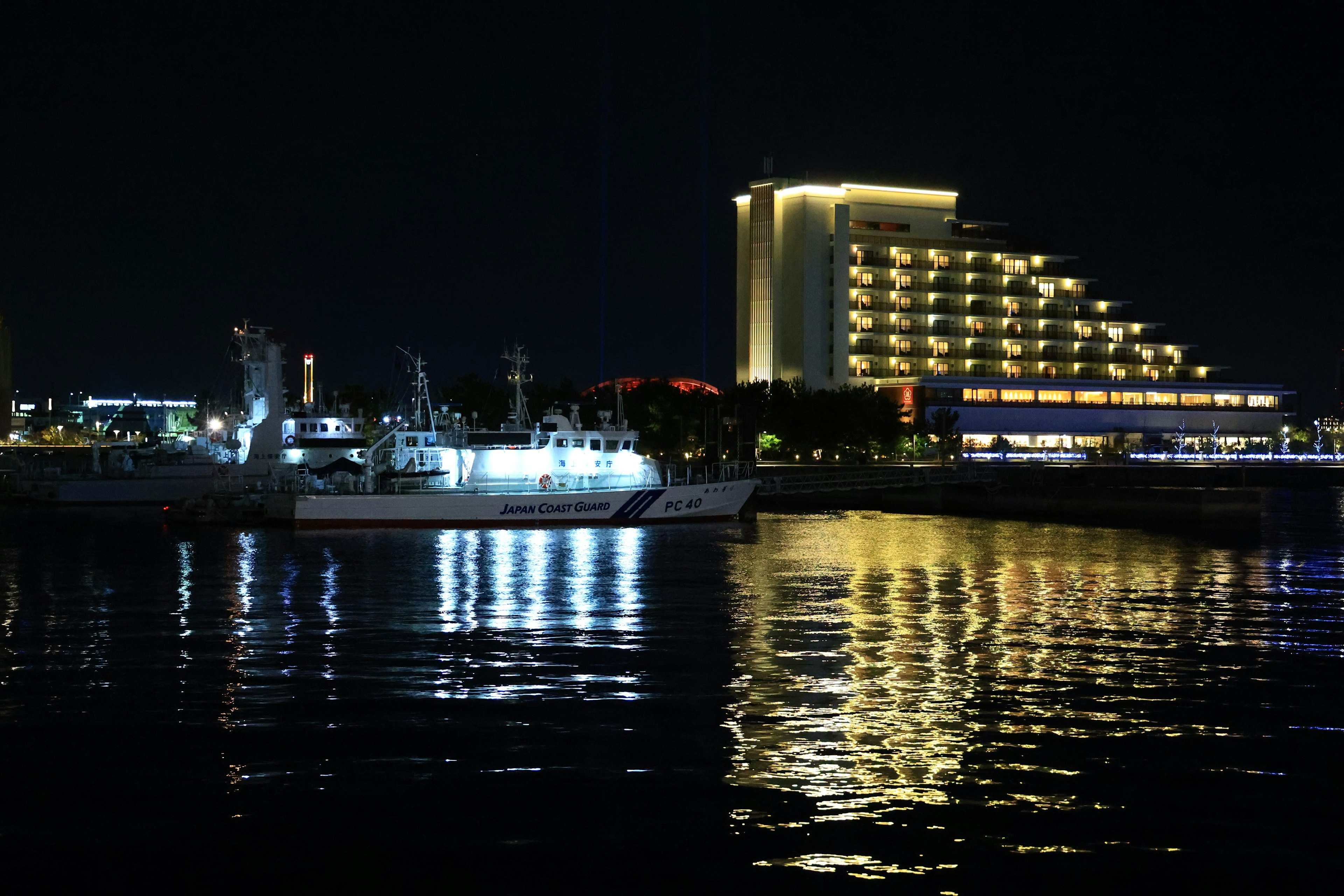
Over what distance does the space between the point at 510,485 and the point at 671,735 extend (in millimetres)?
40551

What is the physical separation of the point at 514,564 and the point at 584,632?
14.3 m

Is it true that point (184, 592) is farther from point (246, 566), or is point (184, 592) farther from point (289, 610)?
point (246, 566)

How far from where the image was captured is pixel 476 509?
53.9 metres

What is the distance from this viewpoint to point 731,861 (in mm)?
11547

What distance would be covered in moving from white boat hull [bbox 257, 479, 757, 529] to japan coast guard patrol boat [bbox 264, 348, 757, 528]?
40 millimetres

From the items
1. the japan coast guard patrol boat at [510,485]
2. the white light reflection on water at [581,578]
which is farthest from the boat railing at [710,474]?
the white light reflection on water at [581,578]

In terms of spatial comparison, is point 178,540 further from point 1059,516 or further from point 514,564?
point 1059,516

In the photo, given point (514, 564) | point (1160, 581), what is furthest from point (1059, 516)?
point (514, 564)

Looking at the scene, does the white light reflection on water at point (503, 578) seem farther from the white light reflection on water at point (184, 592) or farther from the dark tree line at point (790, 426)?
the dark tree line at point (790, 426)

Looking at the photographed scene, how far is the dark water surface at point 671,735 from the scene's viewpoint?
11.7m

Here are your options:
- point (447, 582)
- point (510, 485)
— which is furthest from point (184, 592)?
point (510, 485)

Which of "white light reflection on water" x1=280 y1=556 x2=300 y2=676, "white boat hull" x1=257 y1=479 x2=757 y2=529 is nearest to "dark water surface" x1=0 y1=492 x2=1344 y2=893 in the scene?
"white light reflection on water" x1=280 y1=556 x2=300 y2=676

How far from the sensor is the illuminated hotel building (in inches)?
4958

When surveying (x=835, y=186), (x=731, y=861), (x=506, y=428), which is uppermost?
(x=835, y=186)
